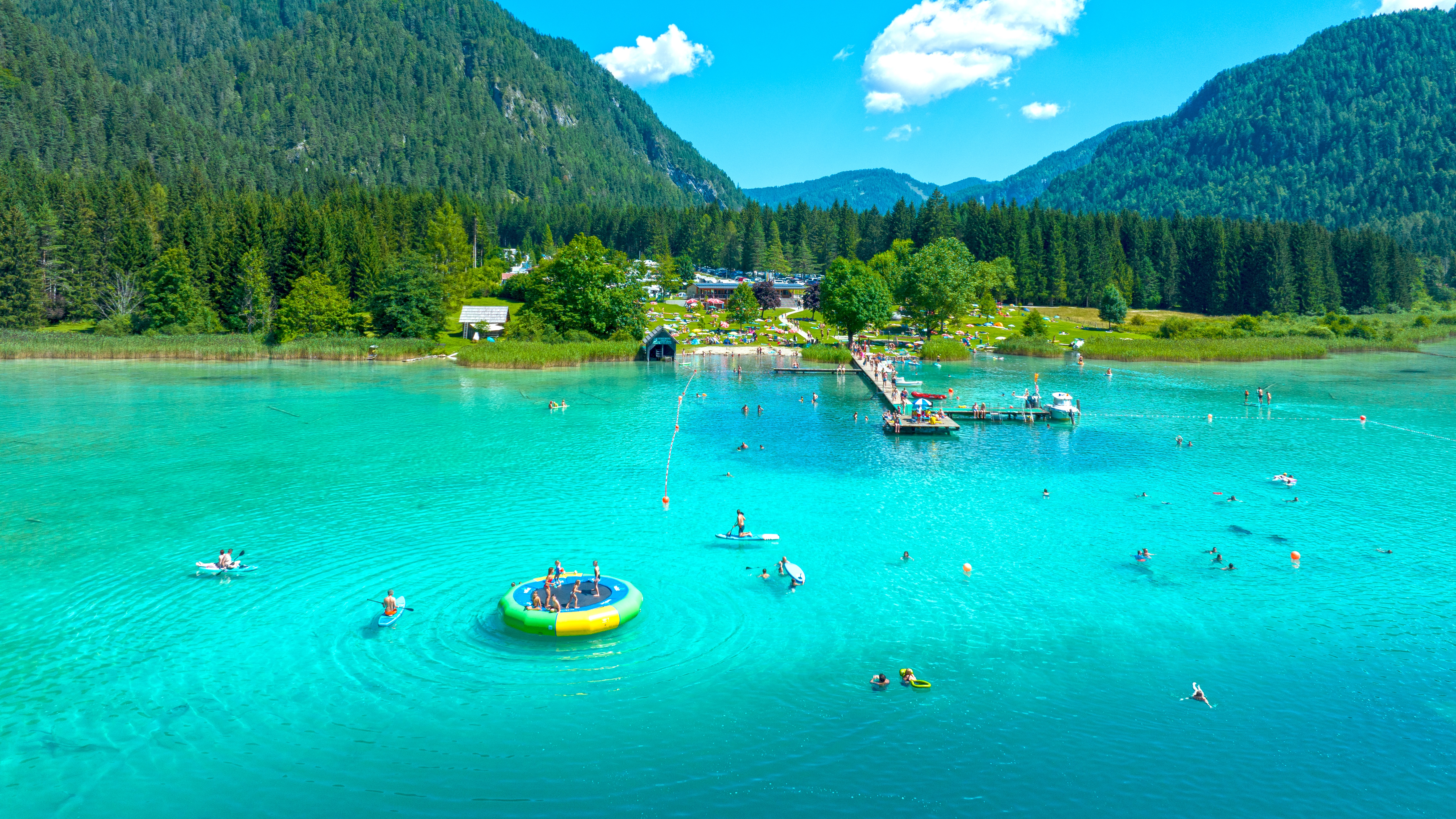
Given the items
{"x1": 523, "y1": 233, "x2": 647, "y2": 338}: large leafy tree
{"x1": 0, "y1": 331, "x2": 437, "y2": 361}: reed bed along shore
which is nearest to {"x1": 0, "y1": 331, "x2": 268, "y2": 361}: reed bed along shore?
{"x1": 0, "y1": 331, "x2": 437, "y2": 361}: reed bed along shore

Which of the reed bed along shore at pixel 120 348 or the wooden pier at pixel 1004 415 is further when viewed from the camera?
the reed bed along shore at pixel 120 348

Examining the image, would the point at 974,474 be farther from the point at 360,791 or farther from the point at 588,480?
the point at 360,791

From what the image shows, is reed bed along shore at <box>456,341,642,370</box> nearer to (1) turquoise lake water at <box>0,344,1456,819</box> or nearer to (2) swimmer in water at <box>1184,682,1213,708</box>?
(1) turquoise lake water at <box>0,344,1456,819</box>

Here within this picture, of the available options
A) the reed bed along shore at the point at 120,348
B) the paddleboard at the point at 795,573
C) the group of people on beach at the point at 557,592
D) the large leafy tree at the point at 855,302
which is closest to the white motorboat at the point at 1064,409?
the paddleboard at the point at 795,573

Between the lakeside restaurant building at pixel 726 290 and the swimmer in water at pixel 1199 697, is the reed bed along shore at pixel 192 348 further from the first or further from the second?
the swimmer in water at pixel 1199 697

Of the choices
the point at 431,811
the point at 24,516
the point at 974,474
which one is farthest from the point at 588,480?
the point at 431,811

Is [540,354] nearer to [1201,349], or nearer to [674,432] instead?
[674,432]
